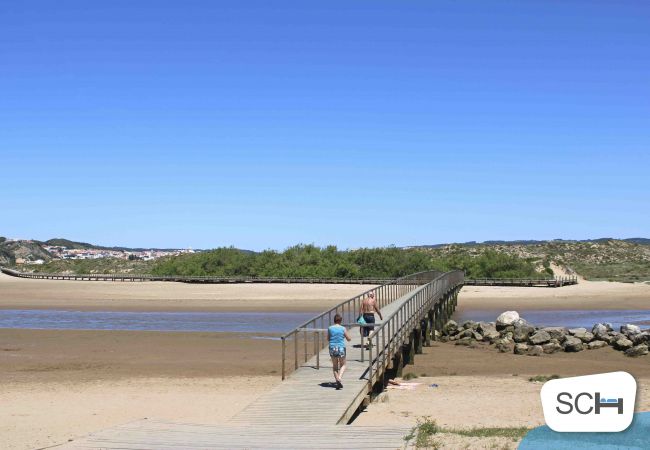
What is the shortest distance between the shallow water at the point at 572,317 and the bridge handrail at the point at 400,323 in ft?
18.3

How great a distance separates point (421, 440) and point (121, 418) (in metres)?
7.66

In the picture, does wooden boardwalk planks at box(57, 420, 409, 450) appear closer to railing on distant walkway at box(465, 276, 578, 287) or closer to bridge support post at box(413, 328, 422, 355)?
bridge support post at box(413, 328, 422, 355)

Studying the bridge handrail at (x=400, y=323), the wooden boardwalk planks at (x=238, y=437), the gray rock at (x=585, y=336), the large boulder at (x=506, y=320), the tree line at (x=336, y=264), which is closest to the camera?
the wooden boardwalk planks at (x=238, y=437)

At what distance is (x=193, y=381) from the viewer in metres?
21.1

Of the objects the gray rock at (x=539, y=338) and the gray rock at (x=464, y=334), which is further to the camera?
the gray rock at (x=464, y=334)

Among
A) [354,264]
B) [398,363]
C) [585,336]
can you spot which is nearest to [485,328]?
[585,336]

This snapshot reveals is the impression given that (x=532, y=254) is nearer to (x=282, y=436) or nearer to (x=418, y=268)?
(x=418, y=268)

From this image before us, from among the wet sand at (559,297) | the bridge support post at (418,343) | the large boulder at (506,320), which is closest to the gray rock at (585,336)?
the large boulder at (506,320)

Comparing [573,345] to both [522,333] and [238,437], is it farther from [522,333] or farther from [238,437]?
[238,437]

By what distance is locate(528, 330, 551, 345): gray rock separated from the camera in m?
27.8

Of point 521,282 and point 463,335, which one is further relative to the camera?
point 521,282

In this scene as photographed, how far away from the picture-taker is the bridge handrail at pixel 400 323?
1700cm

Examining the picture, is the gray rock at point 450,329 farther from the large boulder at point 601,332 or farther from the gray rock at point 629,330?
the gray rock at point 629,330

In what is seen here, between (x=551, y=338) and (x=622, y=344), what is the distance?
2.38 m
